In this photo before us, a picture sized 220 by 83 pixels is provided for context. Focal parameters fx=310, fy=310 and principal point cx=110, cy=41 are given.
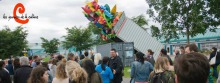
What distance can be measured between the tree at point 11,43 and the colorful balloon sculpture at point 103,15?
43.9 ft

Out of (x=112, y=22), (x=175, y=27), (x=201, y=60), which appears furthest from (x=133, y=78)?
(x=175, y=27)

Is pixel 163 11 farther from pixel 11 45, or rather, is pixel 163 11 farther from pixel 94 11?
pixel 11 45

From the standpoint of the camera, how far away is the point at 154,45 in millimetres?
26812

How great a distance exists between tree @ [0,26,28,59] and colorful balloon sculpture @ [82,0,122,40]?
13373 mm

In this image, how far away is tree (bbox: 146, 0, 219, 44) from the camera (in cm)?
3262

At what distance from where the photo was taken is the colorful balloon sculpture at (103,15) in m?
25.4

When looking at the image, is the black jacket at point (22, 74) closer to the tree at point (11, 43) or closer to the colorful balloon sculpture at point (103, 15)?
the colorful balloon sculpture at point (103, 15)

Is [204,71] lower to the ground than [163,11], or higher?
lower

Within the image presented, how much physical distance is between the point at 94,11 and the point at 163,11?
464 inches

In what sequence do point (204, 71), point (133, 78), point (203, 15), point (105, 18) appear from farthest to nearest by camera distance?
point (203, 15)
point (105, 18)
point (133, 78)
point (204, 71)

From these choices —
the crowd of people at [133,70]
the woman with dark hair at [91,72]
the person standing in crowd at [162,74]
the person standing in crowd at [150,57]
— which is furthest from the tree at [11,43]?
the person standing in crowd at [162,74]

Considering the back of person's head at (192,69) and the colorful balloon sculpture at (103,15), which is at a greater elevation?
the colorful balloon sculpture at (103,15)

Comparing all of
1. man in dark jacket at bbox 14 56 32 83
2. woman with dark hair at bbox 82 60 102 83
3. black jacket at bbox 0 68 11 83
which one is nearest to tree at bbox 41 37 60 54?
black jacket at bbox 0 68 11 83

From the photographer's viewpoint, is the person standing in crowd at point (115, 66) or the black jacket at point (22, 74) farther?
the person standing in crowd at point (115, 66)
